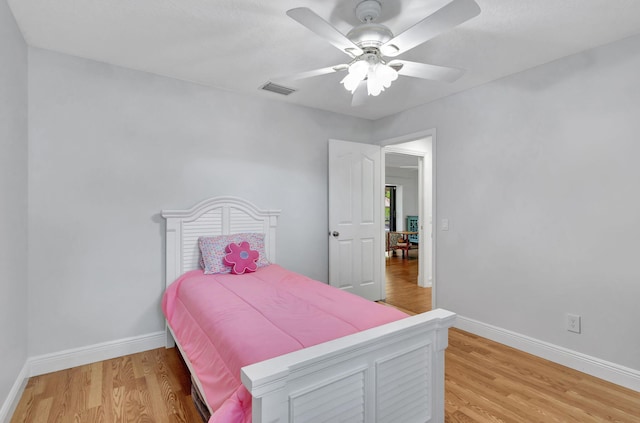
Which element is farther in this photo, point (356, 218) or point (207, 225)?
point (356, 218)

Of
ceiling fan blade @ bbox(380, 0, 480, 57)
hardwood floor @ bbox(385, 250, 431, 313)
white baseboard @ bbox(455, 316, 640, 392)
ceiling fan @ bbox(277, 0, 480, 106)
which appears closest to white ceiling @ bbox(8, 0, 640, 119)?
ceiling fan @ bbox(277, 0, 480, 106)

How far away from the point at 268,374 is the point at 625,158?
2701mm

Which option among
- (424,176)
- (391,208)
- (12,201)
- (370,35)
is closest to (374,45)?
(370,35)

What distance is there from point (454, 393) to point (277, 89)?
9.62ft

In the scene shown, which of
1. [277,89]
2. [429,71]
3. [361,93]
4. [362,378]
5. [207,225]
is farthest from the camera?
[277,89]

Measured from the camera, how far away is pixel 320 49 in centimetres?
233

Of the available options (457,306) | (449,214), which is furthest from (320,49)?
(457,306)

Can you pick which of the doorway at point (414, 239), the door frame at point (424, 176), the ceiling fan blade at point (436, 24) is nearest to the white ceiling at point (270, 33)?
the ceiling fan blade at point (436, 24)

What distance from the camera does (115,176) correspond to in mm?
2629

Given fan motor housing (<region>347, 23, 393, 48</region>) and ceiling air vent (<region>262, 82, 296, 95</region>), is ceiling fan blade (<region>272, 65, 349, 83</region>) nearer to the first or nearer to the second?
fan motor housing (<region>347, 23, 393, 48</region>)

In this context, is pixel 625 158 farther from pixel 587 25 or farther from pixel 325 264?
pixel 325 264

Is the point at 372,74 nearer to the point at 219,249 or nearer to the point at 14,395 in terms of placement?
the point at 219,249

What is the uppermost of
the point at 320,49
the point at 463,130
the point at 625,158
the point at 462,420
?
the point at 320,49

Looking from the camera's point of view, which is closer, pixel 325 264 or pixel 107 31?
pixel 107 31
